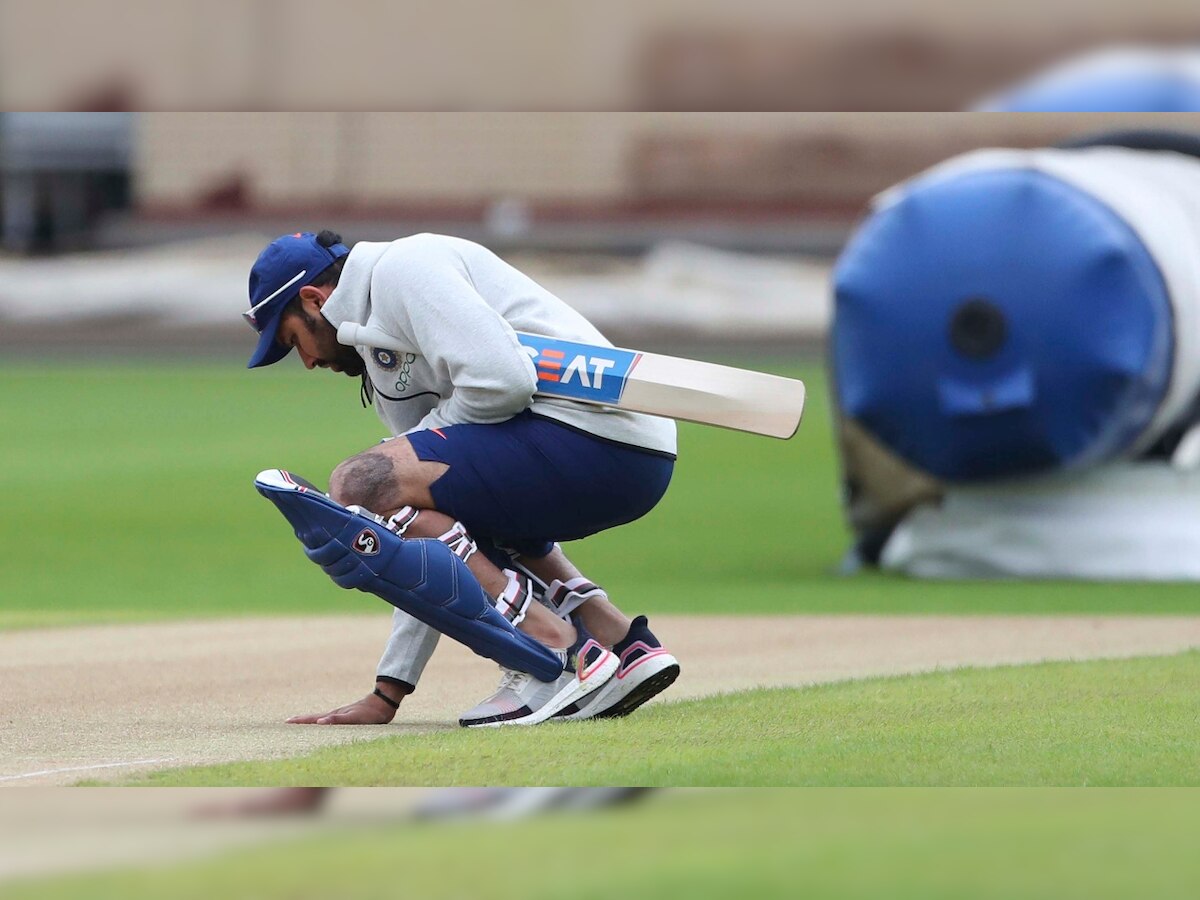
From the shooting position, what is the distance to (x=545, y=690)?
5.25 metres

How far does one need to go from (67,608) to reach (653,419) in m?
5.37

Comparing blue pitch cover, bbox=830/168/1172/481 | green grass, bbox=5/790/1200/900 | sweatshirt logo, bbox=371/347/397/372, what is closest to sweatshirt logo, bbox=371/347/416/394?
sweatshirt logo, bbox=371/347/397/372

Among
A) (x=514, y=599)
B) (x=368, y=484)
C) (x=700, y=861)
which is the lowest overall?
(x=514, y=599)

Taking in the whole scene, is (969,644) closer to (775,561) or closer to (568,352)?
(568,352)

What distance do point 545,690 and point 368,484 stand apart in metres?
0.74

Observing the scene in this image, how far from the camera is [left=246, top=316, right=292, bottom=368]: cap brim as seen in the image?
5.30m

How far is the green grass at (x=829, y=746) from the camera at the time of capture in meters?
4.31

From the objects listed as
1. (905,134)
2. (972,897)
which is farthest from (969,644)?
(905,134)

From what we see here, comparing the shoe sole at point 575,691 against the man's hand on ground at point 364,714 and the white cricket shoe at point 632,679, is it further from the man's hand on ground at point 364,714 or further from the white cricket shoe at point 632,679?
the man's hand on ground at point 364,714

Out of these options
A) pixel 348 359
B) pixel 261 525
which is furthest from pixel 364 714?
pixel 261 525

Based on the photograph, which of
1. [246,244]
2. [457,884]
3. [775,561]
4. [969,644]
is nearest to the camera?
[457,884]

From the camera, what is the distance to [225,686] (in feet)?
21.9

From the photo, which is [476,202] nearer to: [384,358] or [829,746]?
[384,358]

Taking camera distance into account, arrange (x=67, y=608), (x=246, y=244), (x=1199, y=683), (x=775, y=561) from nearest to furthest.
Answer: (x=1199, y=683), (x=67, y=608), (x=775, y=561), (x=246, y=244)
